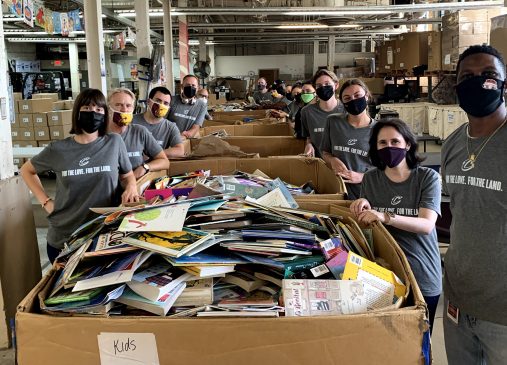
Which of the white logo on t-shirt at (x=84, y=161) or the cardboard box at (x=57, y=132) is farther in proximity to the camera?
the cardboard box at (x=57, y=132)

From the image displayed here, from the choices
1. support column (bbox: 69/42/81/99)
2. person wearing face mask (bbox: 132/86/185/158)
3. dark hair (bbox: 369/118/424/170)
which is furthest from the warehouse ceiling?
dark hair (bbox: 369/118/424/170)

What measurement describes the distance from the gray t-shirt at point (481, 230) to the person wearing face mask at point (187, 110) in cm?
333

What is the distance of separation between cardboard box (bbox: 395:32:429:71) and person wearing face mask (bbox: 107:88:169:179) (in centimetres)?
916

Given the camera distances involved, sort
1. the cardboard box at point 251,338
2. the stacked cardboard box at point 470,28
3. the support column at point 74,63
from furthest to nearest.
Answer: the support column at point 74,63, the stacked cardboard box at point 470,28, the cardboard box at point 251,338

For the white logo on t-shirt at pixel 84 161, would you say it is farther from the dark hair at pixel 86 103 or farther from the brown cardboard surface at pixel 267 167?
the brown cardboard surface at pixel 267 167

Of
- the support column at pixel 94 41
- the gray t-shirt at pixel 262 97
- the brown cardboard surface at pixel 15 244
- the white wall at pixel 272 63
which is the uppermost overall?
the white wall at pixel 272 63

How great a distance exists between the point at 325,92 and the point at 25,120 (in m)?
6.12

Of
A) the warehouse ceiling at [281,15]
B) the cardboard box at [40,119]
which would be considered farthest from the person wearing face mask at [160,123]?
the cardboard box at [40,119]

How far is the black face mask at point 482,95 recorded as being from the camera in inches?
54.9

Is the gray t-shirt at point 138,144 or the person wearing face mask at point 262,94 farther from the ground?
the person wearing face mask at point 262,94

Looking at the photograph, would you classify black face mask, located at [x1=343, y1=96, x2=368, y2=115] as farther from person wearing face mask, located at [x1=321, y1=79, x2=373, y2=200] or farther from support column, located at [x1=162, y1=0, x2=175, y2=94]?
support column, located at [x1=162, y1=0, x2=175, y2=94]

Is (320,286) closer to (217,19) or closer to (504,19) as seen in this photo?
(504,19)

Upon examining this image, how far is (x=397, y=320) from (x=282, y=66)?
22751mm

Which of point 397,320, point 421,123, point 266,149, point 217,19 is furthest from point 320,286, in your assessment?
point 217,19
